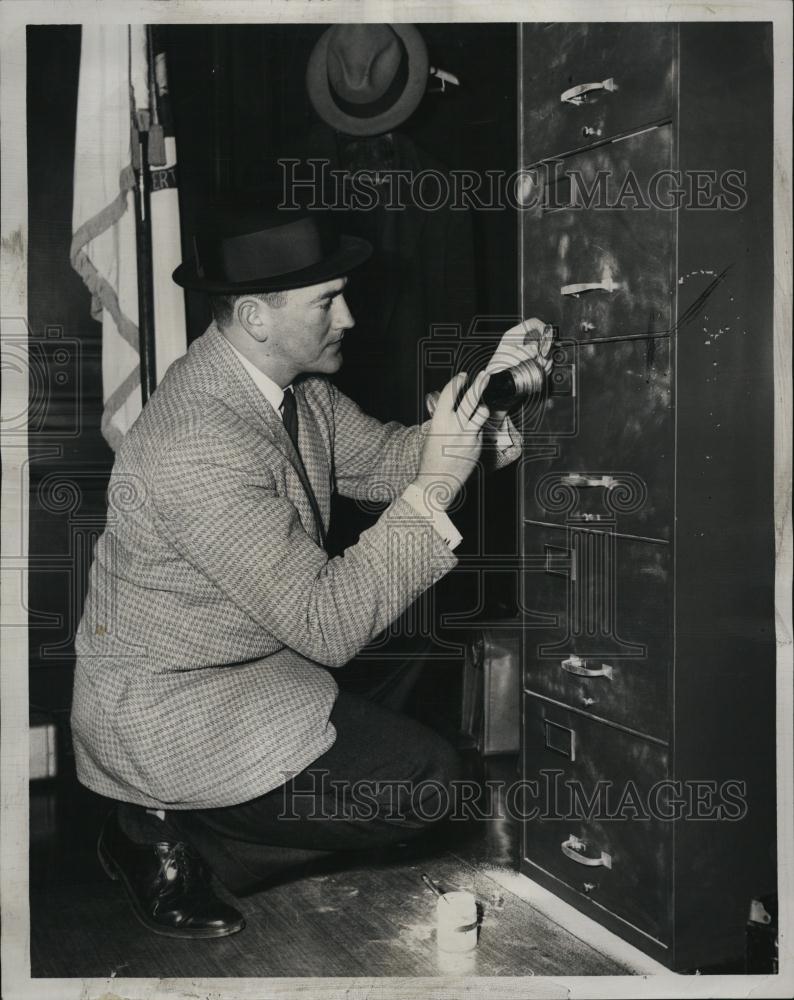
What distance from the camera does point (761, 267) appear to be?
182 centimetres

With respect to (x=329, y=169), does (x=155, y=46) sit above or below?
above

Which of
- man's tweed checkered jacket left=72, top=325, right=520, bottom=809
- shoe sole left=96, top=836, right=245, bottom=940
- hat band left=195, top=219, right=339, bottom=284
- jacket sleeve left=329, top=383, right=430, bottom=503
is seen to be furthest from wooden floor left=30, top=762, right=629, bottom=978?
hat band left=195, top=219, right=339, bottom=284

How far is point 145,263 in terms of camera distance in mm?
2623

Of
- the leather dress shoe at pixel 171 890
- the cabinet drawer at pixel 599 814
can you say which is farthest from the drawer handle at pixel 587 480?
the leather dress shoe at pixel 171 890

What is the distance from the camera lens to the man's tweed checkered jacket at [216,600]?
6.05 ft

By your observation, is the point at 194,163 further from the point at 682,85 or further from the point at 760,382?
the point at 760,382

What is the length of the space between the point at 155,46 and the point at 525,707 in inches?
73.8

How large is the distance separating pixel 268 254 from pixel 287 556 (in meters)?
0.62

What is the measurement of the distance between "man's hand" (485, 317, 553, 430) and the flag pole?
1.01 metres

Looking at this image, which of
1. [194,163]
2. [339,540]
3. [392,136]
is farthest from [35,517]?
[392,136]

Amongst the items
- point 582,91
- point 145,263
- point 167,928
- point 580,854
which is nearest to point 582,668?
point 580,854

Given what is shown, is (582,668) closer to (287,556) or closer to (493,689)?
(287,556)

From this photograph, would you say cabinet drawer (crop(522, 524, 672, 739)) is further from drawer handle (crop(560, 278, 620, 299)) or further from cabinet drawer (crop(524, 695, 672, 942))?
drawer handle (crop(560, 278, 620, 299))

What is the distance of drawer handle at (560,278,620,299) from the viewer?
1928 millimetres
